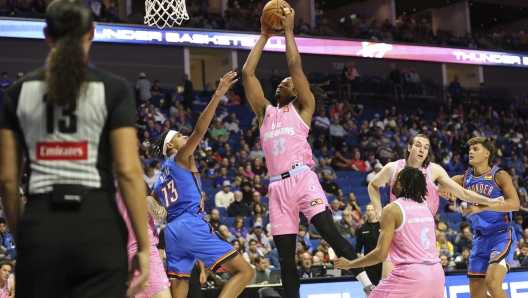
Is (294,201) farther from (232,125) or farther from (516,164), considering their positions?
(516,164)

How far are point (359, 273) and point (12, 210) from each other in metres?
3.77

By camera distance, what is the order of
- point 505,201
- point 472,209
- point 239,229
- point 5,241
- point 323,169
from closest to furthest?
point 472,209
point 505,201
point 5,241
point 239,229
point 323,169

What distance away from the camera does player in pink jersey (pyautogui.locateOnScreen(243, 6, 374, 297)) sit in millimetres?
5633

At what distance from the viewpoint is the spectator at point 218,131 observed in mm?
17441

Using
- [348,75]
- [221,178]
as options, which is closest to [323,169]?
[221,178]

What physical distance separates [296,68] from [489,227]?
2887mm

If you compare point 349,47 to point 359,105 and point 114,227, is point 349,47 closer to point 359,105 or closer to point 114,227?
point 359,105

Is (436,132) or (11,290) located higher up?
(436,132)

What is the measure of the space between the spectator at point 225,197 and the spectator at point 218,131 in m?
3.05

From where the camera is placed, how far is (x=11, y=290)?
8656 mm

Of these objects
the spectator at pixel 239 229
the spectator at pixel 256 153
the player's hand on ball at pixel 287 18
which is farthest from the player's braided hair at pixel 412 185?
the spectator at pixel 256 153

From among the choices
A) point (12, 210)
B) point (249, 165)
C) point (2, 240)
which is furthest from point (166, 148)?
point (249, 165)

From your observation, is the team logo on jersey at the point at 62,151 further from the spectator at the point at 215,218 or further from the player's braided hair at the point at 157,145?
the spectator at the point at 215,218

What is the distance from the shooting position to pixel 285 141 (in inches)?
231
